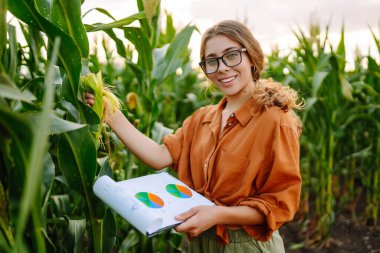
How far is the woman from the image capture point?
1.19 m

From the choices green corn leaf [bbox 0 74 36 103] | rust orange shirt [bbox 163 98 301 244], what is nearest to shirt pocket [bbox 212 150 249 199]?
rust orange shirt [bbox 163 98 301 244]

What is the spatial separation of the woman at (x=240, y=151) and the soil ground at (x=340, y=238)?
1554 millimetres

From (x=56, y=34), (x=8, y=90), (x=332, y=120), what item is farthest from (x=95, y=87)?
(x=332, y=120)

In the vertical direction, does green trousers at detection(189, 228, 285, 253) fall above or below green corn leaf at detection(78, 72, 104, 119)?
below

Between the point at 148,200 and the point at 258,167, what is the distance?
39cm

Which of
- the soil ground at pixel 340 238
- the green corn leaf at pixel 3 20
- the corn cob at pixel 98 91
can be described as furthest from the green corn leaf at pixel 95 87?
the soil ground at pixel 340 238

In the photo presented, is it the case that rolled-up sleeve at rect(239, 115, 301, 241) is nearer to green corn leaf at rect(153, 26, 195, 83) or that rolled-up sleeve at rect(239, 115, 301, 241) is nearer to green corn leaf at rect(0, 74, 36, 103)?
green corn leaf at rect(153, 26, 195, 83)

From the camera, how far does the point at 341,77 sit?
2.56 meters

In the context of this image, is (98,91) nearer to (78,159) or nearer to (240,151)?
(78,159)

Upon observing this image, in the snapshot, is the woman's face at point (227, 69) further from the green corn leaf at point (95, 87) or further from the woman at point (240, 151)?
the green corn leaf at point (95, 87)

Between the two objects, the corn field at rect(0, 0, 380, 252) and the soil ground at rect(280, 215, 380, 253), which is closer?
the corn field at rect(0, 0, 380, 252)

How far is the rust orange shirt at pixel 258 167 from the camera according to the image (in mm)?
1187

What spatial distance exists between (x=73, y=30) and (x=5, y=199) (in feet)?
1.48

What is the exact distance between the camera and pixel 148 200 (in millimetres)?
949
